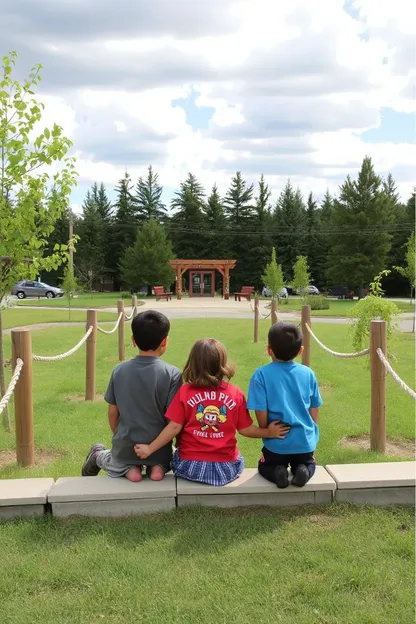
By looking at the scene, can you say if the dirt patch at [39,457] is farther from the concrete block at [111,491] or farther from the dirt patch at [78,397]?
the dirt patch at [78,397]

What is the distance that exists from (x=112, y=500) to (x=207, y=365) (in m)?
1.04

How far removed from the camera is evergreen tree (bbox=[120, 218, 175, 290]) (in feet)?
171

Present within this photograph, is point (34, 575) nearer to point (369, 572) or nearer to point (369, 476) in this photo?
point (369, 572)

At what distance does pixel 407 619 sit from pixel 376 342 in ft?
9.01

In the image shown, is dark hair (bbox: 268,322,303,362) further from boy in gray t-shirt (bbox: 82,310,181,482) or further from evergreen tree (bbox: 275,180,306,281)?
evergreen tree (bbox: 275,180,306,281)

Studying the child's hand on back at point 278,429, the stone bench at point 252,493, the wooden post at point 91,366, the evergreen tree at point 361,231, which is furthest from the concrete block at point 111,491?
the evergreen tree at point 361,231

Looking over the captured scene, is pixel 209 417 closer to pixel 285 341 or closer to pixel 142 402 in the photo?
pixel 142 402

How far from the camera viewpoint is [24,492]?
3.67m

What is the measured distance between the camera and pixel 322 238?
2308 inches

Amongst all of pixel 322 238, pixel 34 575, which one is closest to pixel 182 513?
pixel 34 575

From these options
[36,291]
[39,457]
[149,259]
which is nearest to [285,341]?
[39,457]

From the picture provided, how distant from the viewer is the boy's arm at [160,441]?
12.0 feet

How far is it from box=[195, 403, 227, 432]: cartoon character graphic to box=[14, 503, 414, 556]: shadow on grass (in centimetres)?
53

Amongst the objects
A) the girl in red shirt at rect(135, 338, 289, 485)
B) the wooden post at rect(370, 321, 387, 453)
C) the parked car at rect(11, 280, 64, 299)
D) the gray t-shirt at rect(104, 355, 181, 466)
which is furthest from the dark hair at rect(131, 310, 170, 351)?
the parked car at rect(11, 280, 64, 299)
